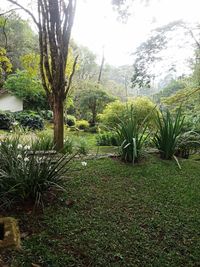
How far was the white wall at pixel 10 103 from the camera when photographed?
14.1 meters

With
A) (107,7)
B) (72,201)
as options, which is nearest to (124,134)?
(72,201)

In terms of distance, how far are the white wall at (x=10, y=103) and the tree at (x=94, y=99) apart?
3507 millimetres

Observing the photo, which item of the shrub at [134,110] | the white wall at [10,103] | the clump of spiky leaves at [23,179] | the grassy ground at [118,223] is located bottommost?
the grassy ground at [118,223]

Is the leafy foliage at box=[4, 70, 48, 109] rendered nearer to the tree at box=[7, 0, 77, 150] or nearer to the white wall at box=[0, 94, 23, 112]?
the white wall at box=[0, 94, 23, 112]

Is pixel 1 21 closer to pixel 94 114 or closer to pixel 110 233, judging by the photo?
pixel 110 233

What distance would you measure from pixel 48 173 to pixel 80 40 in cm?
1692

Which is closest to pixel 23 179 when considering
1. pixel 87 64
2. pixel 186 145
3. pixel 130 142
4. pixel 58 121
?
pixel 130 142

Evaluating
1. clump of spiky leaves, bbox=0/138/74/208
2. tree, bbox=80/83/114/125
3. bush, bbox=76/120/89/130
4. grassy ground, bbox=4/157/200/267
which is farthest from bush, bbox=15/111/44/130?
clump of spiky leaves, bbox=0/138/74/208

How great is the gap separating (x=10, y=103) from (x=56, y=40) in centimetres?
1130

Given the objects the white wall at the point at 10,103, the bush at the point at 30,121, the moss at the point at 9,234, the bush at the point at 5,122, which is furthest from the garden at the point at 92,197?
the white wall at the point at 10,103

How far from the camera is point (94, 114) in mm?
13305

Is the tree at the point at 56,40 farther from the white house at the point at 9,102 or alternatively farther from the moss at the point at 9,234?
the white house at the point at 9,102

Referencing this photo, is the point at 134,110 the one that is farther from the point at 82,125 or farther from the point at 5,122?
the point at 5,122

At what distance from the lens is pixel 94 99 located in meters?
12.9
